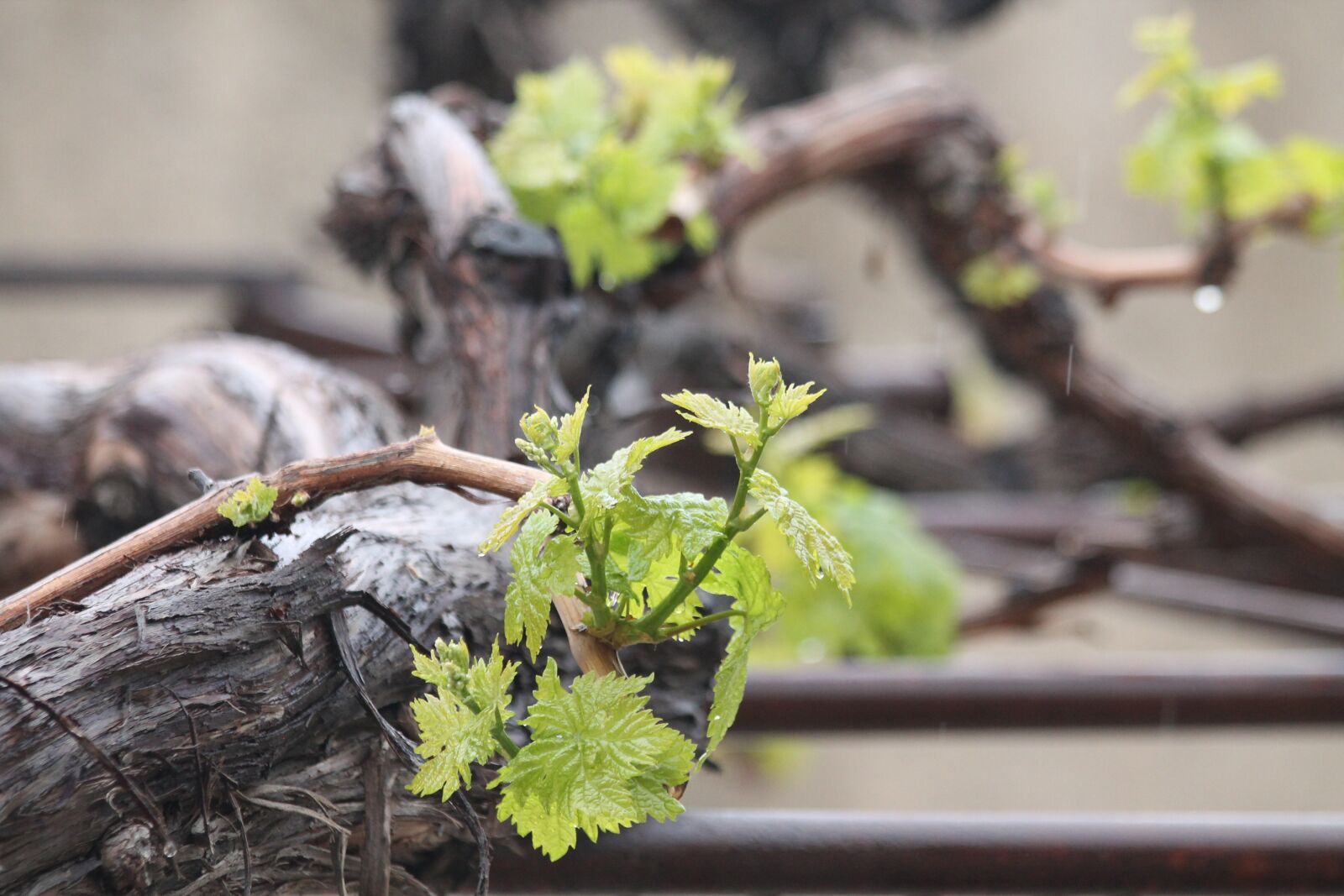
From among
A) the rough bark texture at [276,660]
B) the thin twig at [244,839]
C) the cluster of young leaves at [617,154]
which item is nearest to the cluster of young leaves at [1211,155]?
the cluster of young leaves at [617,154]

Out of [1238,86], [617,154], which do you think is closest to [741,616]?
[617,154]

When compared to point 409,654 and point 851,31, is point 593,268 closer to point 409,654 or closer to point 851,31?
point 409,654

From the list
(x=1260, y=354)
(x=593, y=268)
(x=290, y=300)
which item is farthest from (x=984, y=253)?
(x=1260, y=354)

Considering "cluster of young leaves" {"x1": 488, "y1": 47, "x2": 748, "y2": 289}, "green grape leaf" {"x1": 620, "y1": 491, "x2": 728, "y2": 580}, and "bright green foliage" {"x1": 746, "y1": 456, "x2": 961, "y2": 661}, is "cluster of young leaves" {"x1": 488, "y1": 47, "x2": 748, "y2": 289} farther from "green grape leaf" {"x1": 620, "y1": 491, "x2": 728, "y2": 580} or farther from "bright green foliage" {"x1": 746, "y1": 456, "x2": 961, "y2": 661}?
"bright green foliage" {"x1": 746, "y1": 456, "x2": 961, "y2": 661}

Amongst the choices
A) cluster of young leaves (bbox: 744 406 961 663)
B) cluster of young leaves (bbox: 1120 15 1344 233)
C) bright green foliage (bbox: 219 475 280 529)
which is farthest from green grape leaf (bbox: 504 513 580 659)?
cluster of young leaves (bbox: 744 406 961 663)

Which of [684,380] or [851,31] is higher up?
[851,31]

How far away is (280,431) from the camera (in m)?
0.79

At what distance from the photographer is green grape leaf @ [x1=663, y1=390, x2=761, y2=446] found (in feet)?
1.40

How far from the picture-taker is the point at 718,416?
1.41ft

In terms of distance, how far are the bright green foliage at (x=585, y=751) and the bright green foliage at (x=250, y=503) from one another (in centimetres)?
13

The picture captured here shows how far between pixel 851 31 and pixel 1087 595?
191 cm

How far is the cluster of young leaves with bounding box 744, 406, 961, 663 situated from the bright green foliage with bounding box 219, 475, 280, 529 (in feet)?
4.02

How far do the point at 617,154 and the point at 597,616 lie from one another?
1.80 ft

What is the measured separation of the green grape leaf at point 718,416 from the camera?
0.43m
